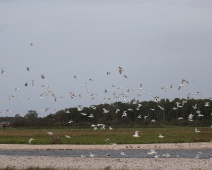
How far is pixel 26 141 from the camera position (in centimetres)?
7412

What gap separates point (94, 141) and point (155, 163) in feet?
104

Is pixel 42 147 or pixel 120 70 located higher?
pixel 120 70

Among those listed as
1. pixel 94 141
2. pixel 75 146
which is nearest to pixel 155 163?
pixel 75 146

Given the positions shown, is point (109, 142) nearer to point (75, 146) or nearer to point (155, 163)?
point (75, 146)

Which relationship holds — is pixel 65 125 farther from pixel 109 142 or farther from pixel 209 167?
pixel 209 167

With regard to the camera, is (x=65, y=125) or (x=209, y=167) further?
(x=65, y=125)

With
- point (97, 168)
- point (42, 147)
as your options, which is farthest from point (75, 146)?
point (97, 168)

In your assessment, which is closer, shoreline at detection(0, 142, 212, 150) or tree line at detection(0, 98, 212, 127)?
shoreline at detection(0, 142, 212, 150)

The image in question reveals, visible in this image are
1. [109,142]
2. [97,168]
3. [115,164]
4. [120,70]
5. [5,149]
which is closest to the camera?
[120,70]

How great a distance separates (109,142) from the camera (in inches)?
2785

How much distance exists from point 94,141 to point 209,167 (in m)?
35.7

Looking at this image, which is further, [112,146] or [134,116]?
[134,116]

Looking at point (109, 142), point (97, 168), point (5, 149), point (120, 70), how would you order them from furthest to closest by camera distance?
point (109, 142), point (5, 149), point (97, 168), point (120, 70)

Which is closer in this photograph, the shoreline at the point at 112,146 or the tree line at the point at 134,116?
the shoreline at the point at 112,146
